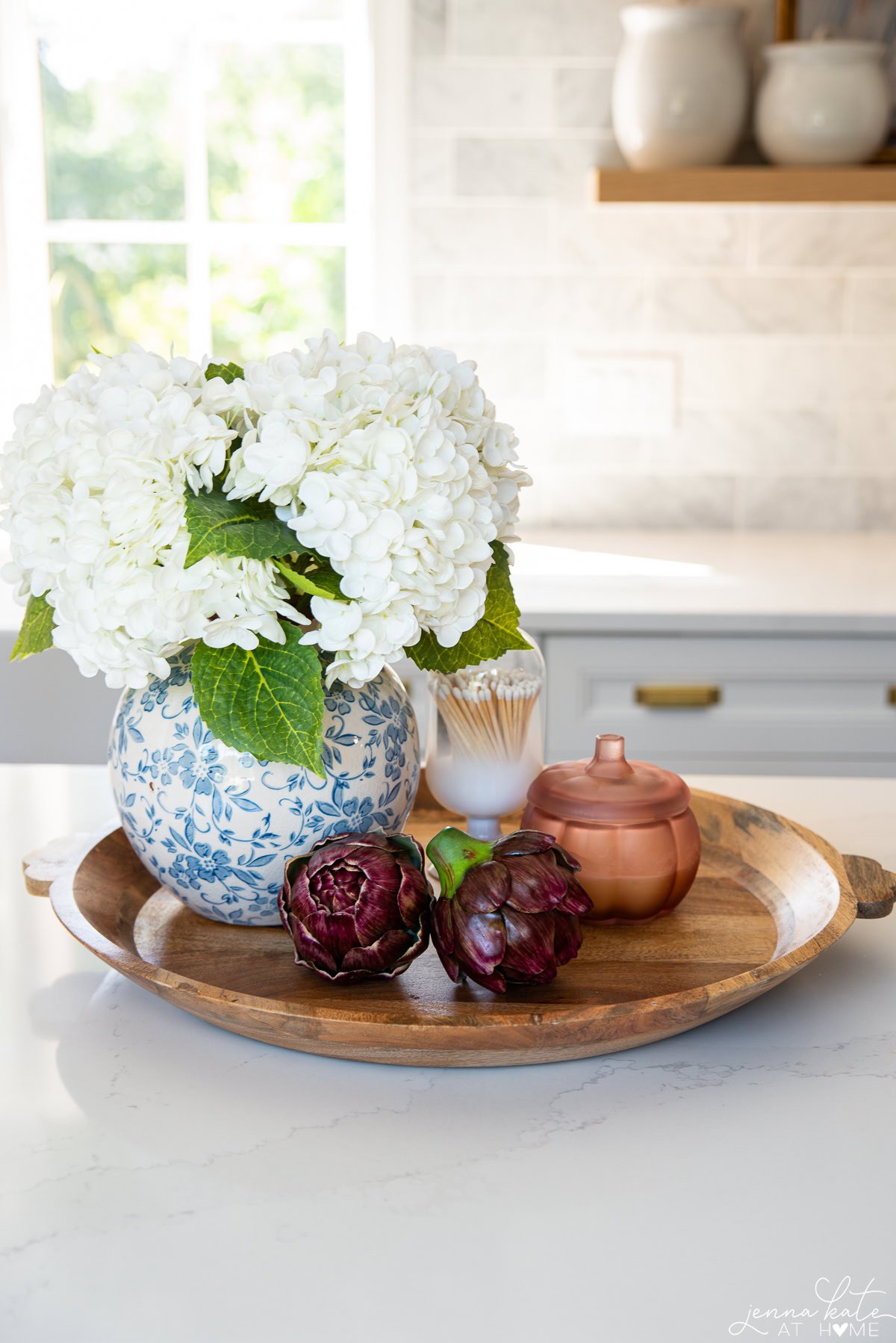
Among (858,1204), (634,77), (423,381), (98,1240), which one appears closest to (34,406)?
(423,381)

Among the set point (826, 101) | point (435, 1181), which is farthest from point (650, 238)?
point (435, 1181)

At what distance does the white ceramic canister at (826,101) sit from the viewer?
2131 mm

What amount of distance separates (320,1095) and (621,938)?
247 millimetres

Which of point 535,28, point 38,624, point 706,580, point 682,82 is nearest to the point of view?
point 38,624

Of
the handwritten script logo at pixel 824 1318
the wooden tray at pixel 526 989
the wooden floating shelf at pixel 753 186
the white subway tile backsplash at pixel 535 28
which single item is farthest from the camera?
the white subway tile backsplash at pixel 535 28

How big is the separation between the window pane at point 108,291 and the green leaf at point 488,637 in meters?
1.85

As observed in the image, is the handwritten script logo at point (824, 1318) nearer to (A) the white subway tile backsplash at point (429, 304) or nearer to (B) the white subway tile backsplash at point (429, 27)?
(A) the white subway tile backsplash at point (429, 304)

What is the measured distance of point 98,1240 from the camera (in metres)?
0.56

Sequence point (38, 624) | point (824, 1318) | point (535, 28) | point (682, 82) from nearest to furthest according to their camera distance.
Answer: point (824, 1318), point (38, 624), point (682, 82), point (535, 28)

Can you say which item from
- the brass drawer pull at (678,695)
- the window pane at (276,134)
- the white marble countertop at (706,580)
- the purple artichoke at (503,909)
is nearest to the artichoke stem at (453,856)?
the purple artichoke at (503,909)

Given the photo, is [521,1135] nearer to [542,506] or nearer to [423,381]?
[423,381]

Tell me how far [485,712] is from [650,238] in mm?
1644

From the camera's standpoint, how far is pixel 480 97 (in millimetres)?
2326

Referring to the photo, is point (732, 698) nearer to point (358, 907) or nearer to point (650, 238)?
point (650, 238)
